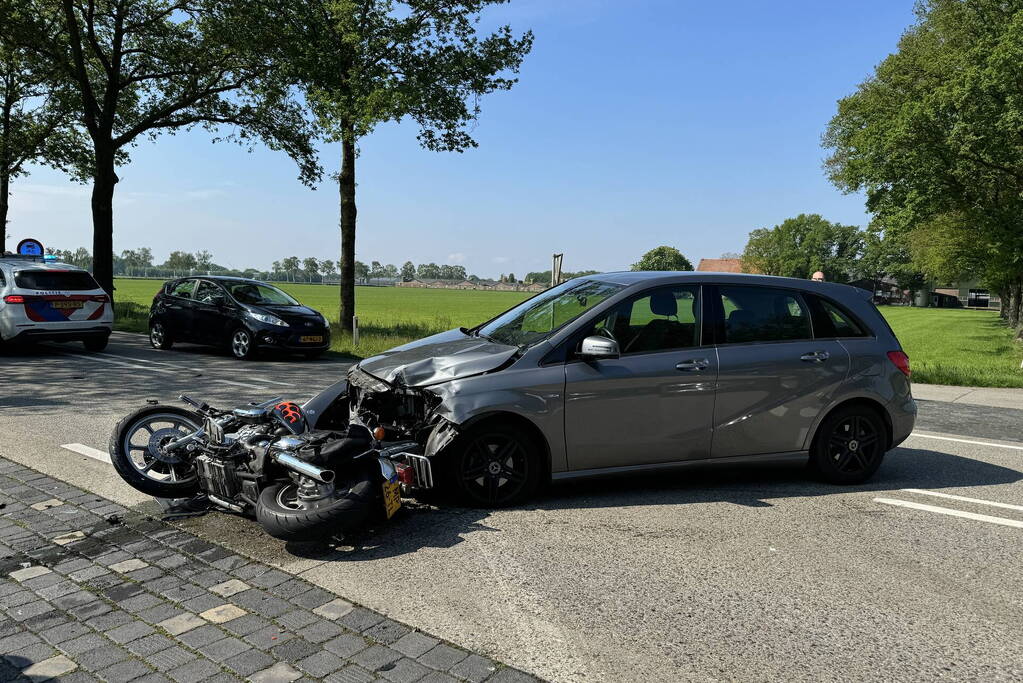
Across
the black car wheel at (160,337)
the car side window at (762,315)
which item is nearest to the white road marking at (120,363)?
the black car wheel at (160,337)

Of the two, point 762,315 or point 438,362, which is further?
point 762,315

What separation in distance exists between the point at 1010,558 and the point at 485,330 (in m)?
3.69

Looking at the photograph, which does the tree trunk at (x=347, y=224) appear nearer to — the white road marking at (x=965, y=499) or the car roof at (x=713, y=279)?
the car roof at (x=713, y=279)

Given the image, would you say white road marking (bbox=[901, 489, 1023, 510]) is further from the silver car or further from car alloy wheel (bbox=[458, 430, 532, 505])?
car alloy wheel (bbox=[458, 430, 532, 505])

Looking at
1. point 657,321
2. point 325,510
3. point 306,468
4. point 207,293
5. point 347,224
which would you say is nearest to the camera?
point 325,510

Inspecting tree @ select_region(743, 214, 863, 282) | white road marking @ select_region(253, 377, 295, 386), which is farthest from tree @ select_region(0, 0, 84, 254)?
tree @ select_region(743, 214, 863, 282)

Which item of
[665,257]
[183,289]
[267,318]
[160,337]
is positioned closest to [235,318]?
[267,318]

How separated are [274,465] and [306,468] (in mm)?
353

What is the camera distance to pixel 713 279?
20.0 feet

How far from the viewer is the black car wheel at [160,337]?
17.1m

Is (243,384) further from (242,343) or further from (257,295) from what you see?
(257,295)

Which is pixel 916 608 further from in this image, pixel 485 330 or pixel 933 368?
pixel 933 368

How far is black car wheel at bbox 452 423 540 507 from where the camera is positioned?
5227 millimetres

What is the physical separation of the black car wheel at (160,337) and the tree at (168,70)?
747 centimetres
